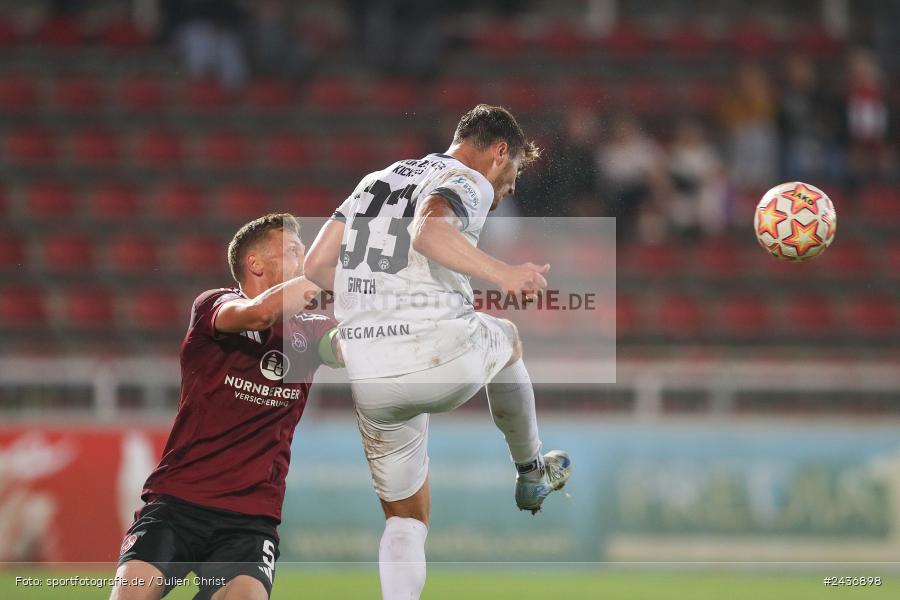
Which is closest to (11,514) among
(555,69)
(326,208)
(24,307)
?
(24,307)

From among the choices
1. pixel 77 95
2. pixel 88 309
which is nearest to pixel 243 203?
pixel 88 309

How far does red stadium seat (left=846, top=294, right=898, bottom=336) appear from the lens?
12.9m

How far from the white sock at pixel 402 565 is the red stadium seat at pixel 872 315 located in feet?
28.3

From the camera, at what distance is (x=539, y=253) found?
37.1 feet

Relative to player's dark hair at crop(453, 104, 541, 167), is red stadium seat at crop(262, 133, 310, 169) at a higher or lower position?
higher

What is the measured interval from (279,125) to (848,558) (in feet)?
26.9

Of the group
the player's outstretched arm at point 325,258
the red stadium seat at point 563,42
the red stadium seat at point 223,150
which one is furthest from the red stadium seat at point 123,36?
the player's outstretched arm at point 325,258

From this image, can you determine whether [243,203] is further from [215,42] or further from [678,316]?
[678,316]

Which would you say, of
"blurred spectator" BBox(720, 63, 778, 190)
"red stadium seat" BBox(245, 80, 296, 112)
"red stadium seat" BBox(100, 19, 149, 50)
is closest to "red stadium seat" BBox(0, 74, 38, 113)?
"red stadium seat" BBox(100, 19, 149, 50)

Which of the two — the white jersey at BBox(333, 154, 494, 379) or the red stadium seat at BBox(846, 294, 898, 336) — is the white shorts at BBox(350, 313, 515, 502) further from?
the red stadium seat at BBox(846, 294, 898, 336)

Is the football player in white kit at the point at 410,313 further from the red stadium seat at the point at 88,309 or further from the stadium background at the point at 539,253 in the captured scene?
the red stadium seat at the point at 88,309

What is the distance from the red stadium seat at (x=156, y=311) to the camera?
41.0ft

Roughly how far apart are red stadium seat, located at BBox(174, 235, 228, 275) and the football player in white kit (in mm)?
7405

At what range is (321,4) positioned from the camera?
17375 mm
